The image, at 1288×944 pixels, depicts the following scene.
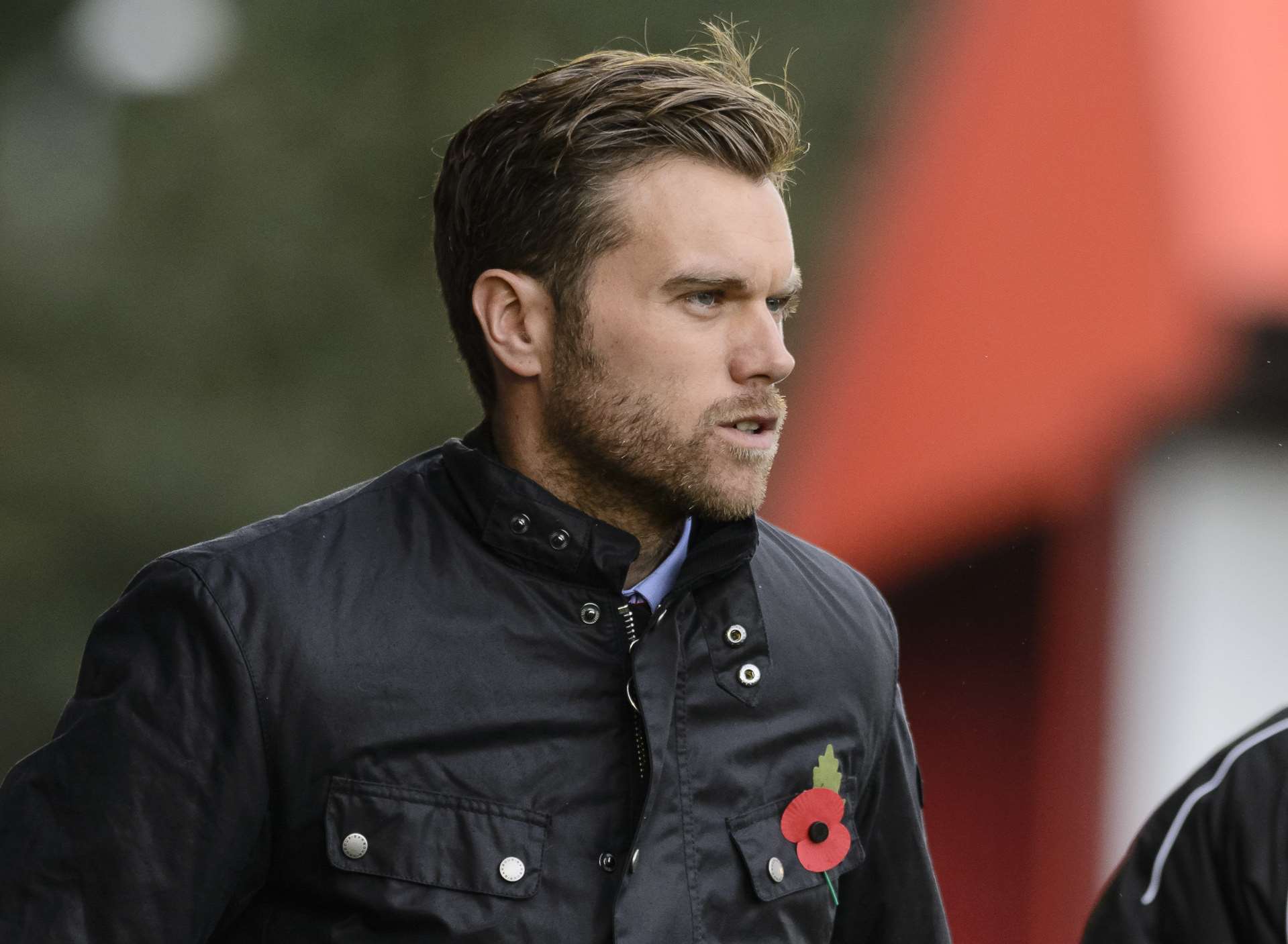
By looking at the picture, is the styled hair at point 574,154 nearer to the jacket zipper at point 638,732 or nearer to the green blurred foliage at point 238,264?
the jacket zipper at point 638,732

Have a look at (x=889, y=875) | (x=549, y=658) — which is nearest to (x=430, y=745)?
(x=549, y=658)

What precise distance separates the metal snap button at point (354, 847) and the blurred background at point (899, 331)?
158cm

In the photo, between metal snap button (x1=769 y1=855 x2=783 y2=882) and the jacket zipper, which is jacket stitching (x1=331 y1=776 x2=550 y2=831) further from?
metal snap button (x1=769 y1=855 x2=783 y2=882)

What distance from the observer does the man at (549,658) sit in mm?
1603

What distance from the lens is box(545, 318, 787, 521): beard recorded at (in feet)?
5.94

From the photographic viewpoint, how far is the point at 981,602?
3.00m

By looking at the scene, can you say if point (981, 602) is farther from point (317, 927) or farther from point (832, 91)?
point (317, 927)

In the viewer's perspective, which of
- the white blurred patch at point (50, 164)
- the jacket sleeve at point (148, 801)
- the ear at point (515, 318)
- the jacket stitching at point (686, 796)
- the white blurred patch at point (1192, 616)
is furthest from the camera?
the white blurred patch at point (50, 164)

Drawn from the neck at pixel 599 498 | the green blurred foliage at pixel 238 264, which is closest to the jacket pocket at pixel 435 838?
the neck at pixel 599 498

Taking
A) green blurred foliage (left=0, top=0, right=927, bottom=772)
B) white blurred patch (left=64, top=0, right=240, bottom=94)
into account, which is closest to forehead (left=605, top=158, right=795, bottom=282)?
green blurred foliage (left=0, top=0, right=927, bottom=772)

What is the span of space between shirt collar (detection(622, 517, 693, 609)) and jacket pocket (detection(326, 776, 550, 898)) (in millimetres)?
293

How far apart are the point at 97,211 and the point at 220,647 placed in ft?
7.27

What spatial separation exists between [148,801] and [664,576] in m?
0.62

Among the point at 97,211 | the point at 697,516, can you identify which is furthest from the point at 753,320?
the point at 97,211
